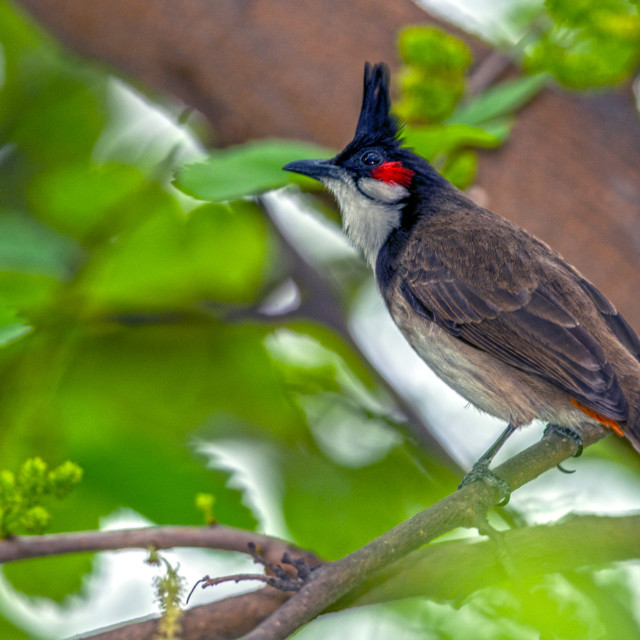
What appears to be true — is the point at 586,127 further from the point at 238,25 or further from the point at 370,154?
the point at 238,25

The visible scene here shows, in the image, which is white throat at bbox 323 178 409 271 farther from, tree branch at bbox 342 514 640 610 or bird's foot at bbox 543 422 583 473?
tree branch at bbox 342 514 640 610

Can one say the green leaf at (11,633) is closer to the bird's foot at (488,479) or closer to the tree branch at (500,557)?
the tree branch at (500,557)

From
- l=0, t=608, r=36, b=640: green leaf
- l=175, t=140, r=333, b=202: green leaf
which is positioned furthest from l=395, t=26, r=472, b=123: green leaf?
l=0, t=608, r=36, b=640: green leaf

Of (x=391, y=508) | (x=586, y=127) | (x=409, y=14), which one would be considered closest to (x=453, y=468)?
(x=391, y=508)

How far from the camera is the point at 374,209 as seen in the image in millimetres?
3240

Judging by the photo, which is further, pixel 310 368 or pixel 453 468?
pixel 310 368

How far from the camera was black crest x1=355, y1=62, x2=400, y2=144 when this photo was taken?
10.2ft

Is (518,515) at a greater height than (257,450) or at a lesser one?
lesser

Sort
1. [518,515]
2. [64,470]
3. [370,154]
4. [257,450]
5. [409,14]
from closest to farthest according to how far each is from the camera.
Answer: [64,470] → [518,515] → [370,154] → [257,450] → [409,14]

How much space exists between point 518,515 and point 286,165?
1292mm

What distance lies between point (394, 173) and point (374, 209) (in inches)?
5.5

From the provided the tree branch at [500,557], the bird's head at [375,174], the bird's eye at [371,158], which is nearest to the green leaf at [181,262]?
the bird's head at [375,174]

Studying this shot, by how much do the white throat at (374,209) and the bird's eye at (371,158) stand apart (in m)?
0.06

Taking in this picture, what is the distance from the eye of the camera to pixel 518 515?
9.54 feet
